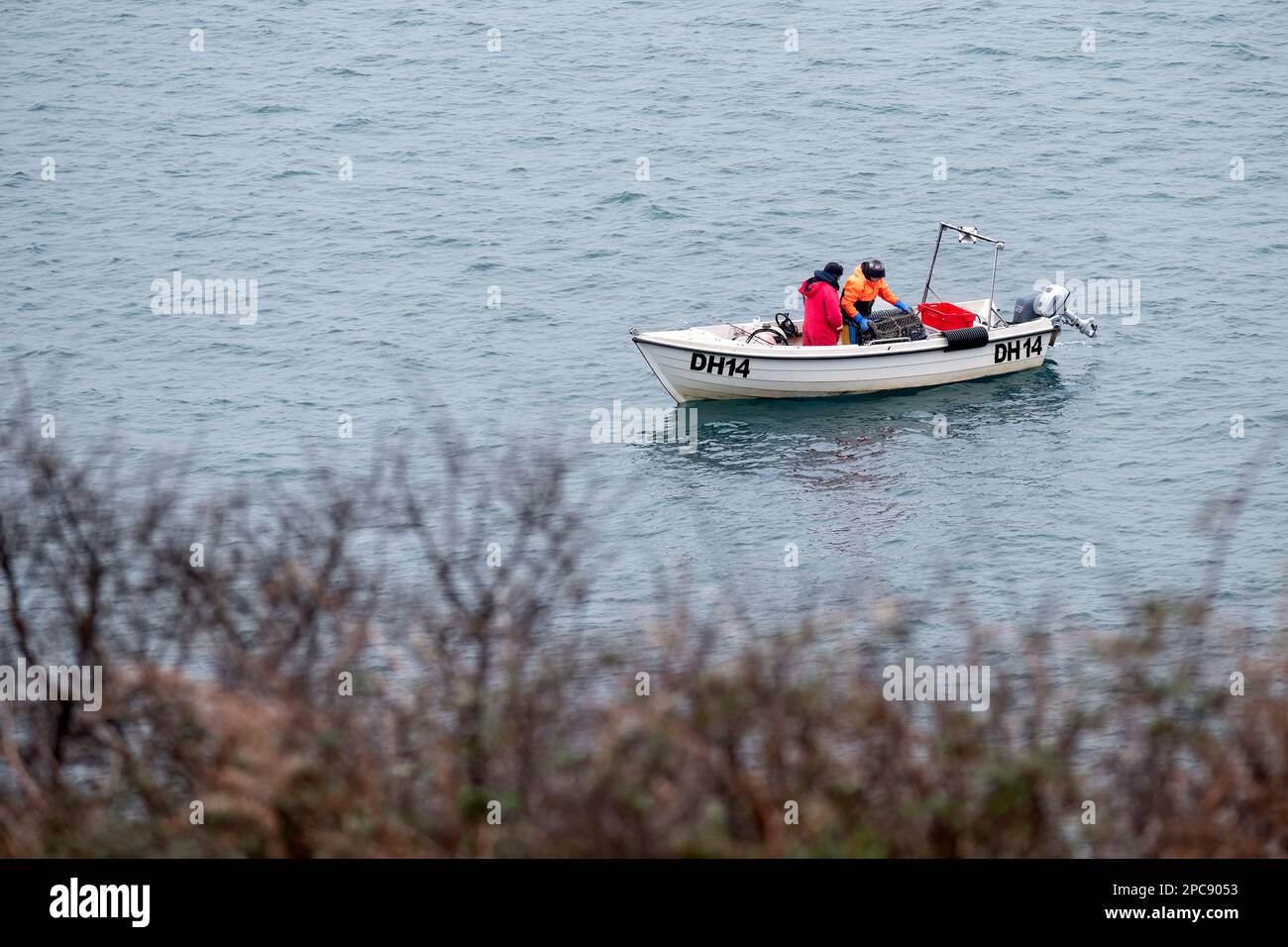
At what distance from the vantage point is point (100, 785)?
10930 millimetres

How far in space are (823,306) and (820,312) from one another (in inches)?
5.5

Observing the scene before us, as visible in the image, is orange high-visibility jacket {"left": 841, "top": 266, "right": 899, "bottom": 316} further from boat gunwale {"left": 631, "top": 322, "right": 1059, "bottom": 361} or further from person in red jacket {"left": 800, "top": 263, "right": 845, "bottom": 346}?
boat gunwale {"left": 631, "top": 322, "right": 1059, "bottom": 361}

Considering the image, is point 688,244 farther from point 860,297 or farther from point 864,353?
point 864,353

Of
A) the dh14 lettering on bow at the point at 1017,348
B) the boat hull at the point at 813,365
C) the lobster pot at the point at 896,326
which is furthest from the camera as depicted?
the dh14 lettering on bow at the point at 1017,348

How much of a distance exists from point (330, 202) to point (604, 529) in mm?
20727

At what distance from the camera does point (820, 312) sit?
86.9 feet

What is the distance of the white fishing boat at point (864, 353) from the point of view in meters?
26.4

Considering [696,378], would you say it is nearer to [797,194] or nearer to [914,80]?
[797,194]

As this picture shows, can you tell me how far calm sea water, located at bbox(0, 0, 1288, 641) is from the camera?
2419cm

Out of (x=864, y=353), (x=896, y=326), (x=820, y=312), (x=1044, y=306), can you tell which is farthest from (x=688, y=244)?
(x=864, y=353)

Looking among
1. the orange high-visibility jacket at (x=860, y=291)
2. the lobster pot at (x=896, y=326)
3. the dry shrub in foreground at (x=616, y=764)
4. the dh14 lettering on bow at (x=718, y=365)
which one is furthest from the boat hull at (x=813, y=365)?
the dry shrub in foreground at (x=616, y=764)

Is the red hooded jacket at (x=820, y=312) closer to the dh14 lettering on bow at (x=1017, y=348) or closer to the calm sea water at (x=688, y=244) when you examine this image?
the calm sea water at (x=688, y=244)

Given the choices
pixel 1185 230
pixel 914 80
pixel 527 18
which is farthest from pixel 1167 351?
pixel 527 18

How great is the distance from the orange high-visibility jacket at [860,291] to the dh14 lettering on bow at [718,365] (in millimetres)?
1809
